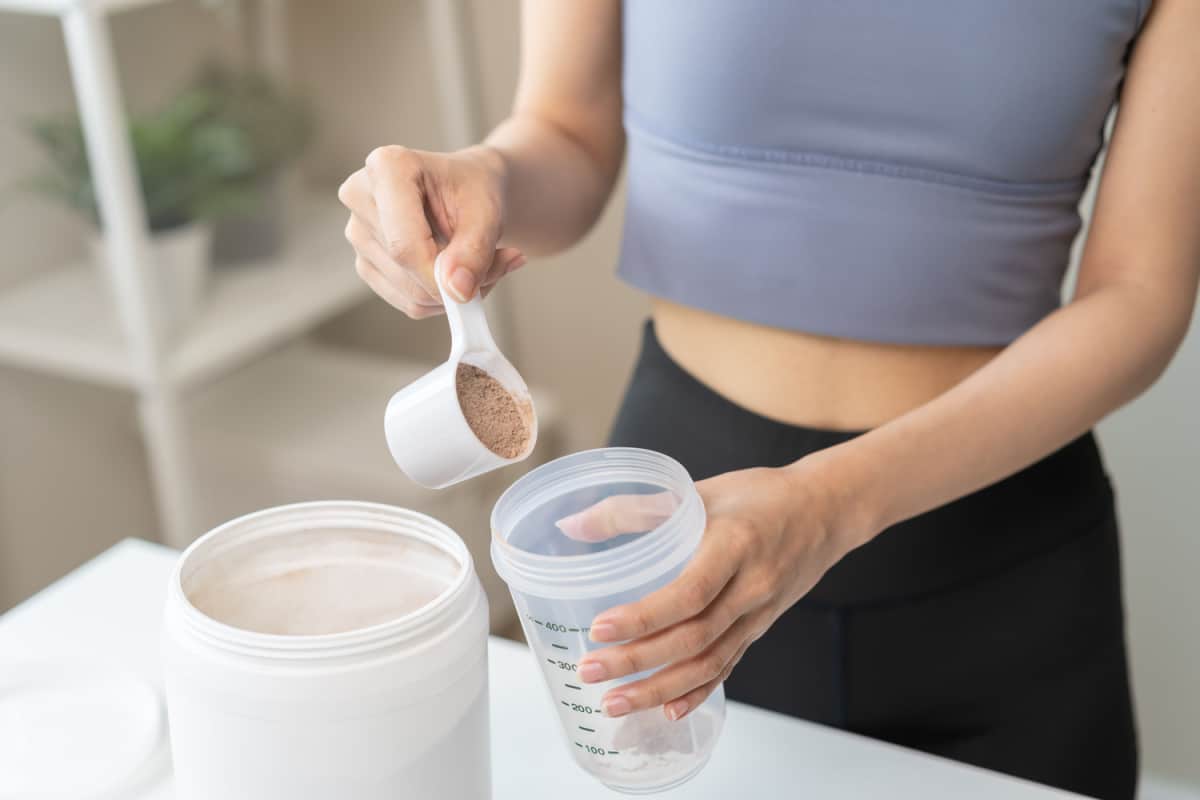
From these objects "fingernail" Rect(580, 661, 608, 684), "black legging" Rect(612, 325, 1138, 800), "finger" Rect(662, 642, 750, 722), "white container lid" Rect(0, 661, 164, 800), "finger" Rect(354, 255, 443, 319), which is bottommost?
"black legging" Rect(612, 325, 1138, 800)

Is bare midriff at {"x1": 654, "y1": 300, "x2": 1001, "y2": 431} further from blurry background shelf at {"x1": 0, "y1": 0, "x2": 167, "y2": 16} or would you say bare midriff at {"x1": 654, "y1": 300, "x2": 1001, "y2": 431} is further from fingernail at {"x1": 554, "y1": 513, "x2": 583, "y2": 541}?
blurry background shelf at {"x1": 0, "y1": 0, "x2": 167, "y2": 16}

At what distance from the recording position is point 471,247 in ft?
2.06

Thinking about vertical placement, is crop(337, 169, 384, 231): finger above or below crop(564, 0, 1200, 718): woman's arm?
above

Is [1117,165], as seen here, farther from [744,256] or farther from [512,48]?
[512,48]

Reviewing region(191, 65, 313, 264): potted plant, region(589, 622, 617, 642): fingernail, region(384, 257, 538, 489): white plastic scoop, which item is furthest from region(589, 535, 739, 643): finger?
region(191, 65, 313, 264): potted plant

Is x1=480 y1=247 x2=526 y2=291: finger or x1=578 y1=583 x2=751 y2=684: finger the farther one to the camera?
x1=480 y1=247 x2=526 y2=291: finger

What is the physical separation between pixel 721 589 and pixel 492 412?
0.47ft

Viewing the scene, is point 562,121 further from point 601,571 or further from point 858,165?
point 601,571

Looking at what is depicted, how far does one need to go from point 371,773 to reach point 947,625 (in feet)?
1.48

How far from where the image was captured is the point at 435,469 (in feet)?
1.96

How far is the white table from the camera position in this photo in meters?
0.66

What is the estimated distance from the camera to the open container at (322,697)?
1.61 ft

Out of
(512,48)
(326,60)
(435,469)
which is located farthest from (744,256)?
(326,60)

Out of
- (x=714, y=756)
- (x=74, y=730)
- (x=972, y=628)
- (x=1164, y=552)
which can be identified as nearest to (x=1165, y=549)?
(x=1164, y=552)
